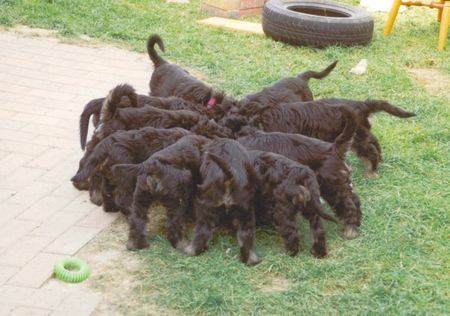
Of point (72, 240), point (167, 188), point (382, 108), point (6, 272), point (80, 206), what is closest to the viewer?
point (6, 272)

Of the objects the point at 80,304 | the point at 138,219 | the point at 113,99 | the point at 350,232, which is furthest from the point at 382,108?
the point at 80,304

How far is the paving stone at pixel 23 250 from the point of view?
4805 mm

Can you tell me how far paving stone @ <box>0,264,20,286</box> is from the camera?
15.0 feet

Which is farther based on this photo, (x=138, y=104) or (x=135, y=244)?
(x=138, y=104)

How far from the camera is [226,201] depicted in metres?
5.02

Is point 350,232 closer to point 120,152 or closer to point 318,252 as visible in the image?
point 318,252

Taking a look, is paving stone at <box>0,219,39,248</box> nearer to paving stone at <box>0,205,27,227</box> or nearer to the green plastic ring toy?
paving stone at <box>0,205,27,227</box>

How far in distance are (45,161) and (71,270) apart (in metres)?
1.96

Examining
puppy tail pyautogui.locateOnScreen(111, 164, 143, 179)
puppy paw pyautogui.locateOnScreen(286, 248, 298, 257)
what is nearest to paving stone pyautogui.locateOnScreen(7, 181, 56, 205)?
puppy tail pyautogui.locateOnScreen(111, 164, 143, 179)

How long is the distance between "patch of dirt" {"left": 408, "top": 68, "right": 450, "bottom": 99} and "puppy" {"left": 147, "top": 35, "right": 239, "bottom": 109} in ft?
12.6

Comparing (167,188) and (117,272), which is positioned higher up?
(167,188)

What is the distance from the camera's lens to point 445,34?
37.7 ft

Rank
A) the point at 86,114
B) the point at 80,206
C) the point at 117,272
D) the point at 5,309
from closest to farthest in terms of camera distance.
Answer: the point at 5,309
the point at 117,272
the point at 80,206
the point at 86,114

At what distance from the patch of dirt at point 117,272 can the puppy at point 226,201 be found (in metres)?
0.46
